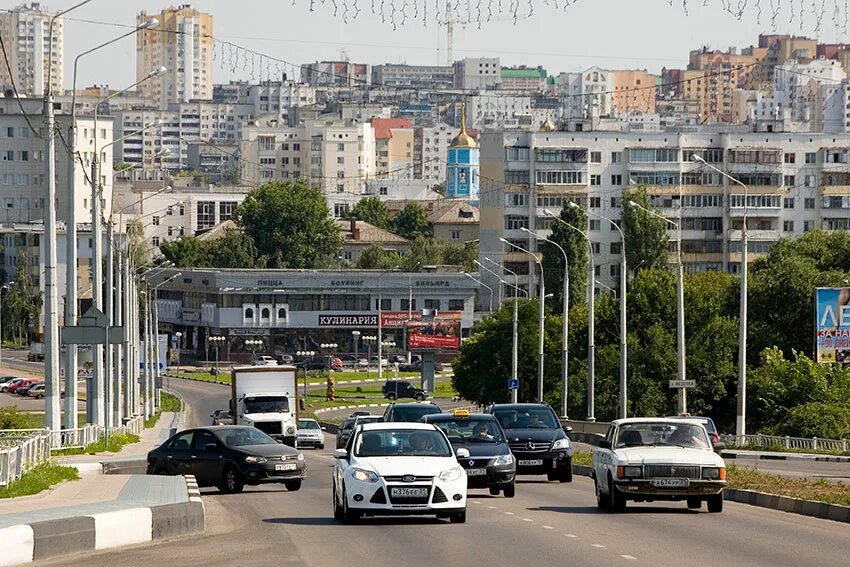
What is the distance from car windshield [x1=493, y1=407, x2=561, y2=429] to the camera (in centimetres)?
3541

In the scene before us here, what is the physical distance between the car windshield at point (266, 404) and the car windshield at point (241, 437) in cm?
2393

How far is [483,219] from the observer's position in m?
153

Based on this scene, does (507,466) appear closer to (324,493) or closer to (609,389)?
(324,493)

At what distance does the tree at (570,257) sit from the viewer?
127 m

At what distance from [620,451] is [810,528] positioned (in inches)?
148

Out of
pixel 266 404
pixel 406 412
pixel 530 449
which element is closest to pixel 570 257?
pixel 266 404

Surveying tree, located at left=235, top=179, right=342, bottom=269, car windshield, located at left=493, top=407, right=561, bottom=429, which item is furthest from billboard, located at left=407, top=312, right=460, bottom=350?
car windshield, located at left=493, top=407, right=561, bottom=429

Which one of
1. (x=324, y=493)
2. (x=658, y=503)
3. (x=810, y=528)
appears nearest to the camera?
(x=810, y=528)

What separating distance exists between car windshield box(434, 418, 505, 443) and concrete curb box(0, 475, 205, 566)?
25.5 feet

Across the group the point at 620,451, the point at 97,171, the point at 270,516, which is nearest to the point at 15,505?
the point at 270,516

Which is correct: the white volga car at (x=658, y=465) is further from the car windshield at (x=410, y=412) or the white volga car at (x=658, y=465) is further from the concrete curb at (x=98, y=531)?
the car windshield at (x=410, y=412)

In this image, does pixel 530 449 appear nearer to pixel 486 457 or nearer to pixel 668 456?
pixel 486 457

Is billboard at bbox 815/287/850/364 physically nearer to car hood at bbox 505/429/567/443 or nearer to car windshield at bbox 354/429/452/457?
car hood at bbox 505/429/567/443

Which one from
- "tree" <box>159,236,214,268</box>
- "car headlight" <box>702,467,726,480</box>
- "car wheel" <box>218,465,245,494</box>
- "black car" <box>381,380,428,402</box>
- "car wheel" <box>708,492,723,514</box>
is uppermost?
"tree" <box>159,236,214,268</box>
